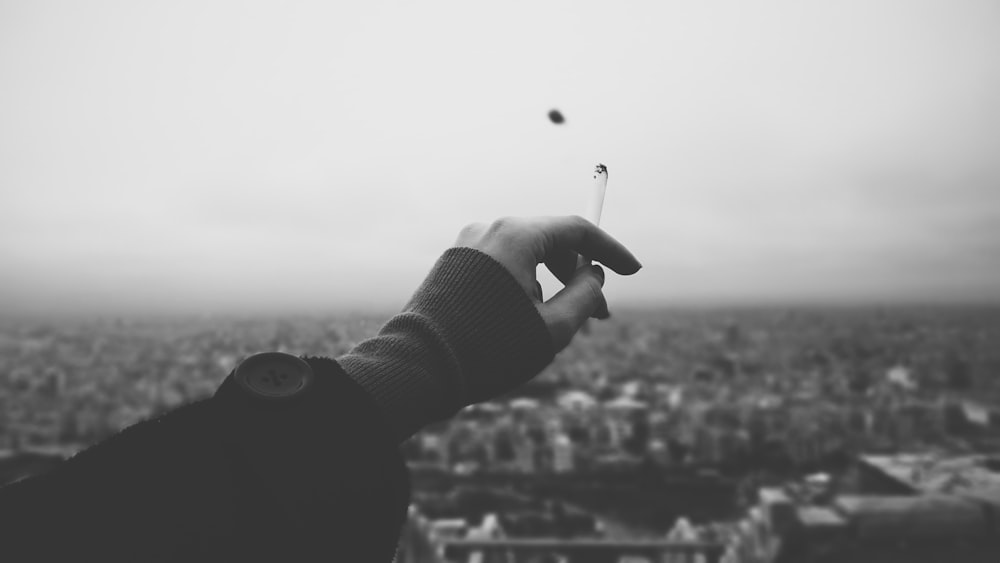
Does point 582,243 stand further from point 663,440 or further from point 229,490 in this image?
point 663,440

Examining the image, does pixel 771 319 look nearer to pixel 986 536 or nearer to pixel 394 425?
pixel 986 536

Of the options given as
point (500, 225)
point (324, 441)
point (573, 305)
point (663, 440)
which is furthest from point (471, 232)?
point (663, 440)

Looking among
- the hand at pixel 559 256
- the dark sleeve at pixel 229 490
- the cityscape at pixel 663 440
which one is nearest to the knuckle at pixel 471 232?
the hand at pixel 559 256

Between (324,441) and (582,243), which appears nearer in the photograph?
(324,441)

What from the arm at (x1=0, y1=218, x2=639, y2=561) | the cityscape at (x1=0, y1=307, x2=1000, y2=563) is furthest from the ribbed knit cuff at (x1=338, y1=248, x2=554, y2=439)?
the cityscape at (x1=0, y1=307, x2=1000, y2=563)

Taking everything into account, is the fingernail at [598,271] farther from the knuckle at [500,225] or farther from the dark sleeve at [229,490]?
the dark sleeve at [229,490]

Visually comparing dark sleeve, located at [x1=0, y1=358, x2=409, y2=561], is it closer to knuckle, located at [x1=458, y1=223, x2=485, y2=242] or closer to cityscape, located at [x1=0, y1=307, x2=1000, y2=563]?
knuckle, located at [x1=458, y1=223, x2=485, y2=242]
